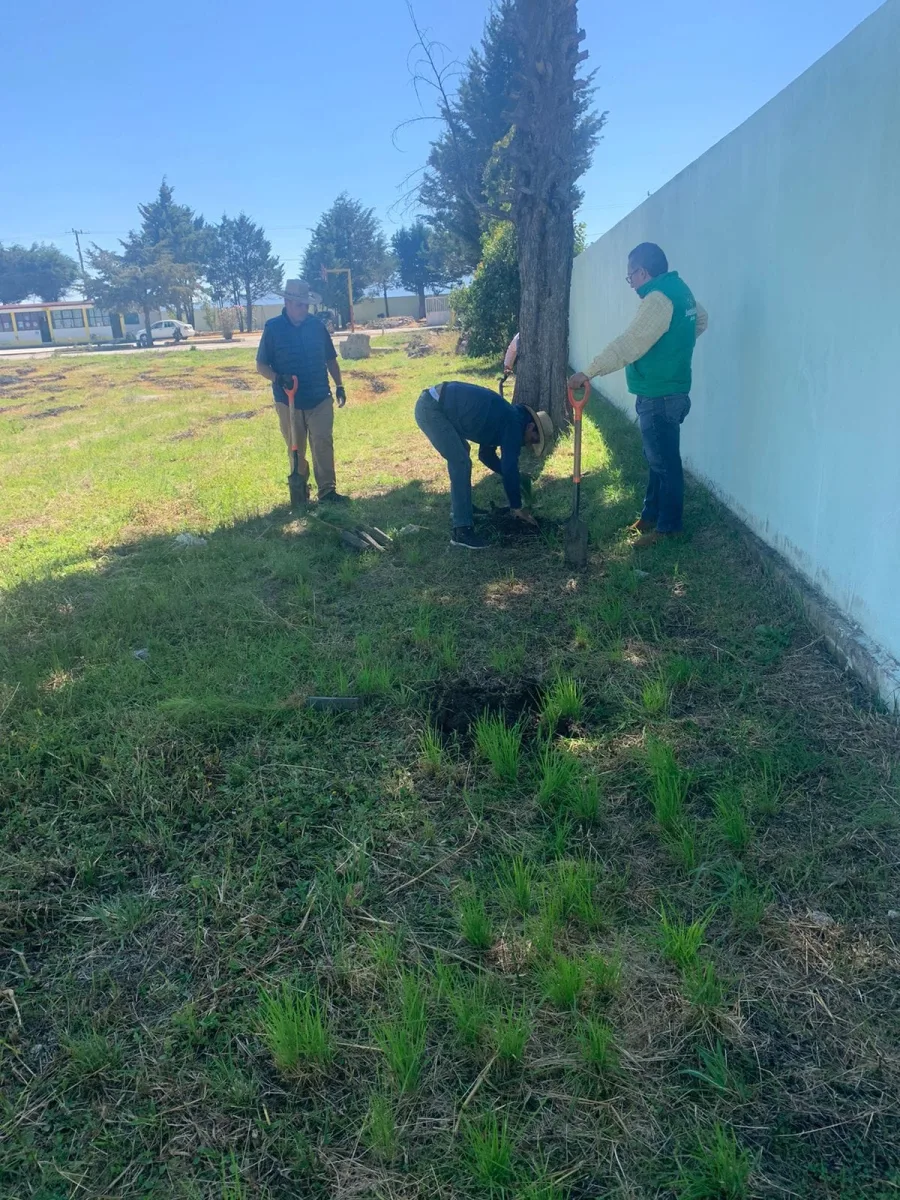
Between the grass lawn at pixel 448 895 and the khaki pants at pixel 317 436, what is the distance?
2590 mm

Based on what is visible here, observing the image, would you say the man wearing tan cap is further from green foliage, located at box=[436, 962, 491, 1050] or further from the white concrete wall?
green foliage, located at box=[436, 962, 491, 1050]

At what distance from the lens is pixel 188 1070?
2.03 m

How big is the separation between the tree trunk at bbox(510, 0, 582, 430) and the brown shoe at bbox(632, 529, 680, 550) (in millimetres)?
4144

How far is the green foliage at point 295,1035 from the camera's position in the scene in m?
2.00

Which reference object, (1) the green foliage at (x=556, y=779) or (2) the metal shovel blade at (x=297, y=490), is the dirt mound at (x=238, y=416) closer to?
(2) the metal shovel blade at (x=297, y=490)

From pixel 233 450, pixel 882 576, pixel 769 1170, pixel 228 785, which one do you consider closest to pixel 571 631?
pixel 882 576

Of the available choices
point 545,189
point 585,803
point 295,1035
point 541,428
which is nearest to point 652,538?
point 541,428

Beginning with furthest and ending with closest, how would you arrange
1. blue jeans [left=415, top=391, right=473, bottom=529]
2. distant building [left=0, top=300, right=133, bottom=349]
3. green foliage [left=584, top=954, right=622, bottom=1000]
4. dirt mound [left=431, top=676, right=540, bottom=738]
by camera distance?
1. distant building [left=0, top=300, right=133, bottom=349]
2. blue jeans [left=415, top=391, right=473, bottom=529]
3. dirt mound [left=431, top=676, right=540, bottom=738]
4. green foliage [left=584, top=954, right=622, bottom=1000]

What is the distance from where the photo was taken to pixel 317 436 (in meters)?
7.37

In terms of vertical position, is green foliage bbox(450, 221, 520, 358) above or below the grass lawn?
above

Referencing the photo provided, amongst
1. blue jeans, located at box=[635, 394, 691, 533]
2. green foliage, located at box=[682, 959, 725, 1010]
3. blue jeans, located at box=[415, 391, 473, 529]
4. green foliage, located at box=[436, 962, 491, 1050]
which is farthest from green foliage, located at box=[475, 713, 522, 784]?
blue jeans, located at box=[415, 391, 473, 529]

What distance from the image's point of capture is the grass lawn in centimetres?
183

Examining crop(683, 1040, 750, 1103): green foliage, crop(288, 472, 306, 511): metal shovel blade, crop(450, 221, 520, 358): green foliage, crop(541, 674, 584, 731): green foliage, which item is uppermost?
crop(450, 221, 520, 358): green foliage

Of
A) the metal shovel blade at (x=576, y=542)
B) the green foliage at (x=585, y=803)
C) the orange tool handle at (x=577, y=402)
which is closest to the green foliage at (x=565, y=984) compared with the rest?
the green foliage at (x=585, y=803)
